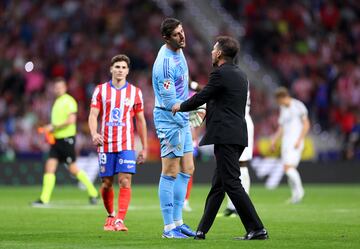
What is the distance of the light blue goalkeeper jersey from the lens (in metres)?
11.1

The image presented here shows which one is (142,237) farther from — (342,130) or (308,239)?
(342,130)

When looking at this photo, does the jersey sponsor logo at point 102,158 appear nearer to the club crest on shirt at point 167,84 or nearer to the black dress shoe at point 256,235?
the club crest on shirt at point 167,84

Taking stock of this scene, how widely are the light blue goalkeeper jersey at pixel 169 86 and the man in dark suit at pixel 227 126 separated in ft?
1.14

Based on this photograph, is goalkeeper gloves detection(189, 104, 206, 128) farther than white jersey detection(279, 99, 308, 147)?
No

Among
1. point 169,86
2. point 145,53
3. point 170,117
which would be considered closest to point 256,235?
point 170,117

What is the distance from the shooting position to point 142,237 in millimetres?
11438

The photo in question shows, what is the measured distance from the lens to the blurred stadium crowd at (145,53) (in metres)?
27.6

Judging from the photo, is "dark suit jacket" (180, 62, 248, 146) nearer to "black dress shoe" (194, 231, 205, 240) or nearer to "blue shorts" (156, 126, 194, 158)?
"blue shorts" (156, 126, 194, 158)

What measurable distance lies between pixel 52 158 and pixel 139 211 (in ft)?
9.70

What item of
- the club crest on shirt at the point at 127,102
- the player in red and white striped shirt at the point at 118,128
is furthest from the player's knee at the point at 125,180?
the club crest on shirt at the point at 127,102

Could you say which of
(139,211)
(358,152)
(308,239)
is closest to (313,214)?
(139,211)

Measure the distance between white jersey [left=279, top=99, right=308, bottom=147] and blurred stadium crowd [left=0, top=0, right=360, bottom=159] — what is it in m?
5.90

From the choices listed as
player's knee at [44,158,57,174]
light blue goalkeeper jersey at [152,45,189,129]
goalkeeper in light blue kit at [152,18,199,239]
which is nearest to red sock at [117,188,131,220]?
goalkeeper in light blue kit at [152,18,199,239]

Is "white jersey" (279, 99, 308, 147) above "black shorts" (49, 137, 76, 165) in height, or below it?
above
